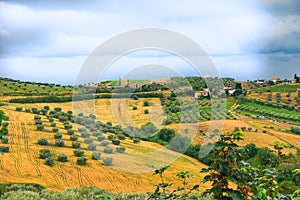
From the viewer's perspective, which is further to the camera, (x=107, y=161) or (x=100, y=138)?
(x=100, y=138)

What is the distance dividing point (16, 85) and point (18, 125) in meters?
29.1

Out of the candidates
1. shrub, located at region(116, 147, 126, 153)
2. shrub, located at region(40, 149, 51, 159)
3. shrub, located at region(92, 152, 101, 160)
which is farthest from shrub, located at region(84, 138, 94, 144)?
shrub, located at region(40, 149, 51, 159)

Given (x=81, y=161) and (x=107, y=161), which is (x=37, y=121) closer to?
(x=81, y=161)

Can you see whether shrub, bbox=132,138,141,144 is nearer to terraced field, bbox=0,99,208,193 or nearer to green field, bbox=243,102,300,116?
terraced field, bbox=0,99,208,193

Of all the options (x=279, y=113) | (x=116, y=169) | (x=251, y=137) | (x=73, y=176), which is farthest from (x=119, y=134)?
(x=279, y=113)

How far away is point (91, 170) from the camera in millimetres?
28609

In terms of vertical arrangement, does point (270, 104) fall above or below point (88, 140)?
above

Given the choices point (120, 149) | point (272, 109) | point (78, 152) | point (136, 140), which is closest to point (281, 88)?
point (272, 109)

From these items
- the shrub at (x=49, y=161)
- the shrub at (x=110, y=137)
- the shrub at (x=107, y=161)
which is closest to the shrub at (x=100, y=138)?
the shrub at (x=110, y=137)

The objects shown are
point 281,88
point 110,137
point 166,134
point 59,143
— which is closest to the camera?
point 59,143

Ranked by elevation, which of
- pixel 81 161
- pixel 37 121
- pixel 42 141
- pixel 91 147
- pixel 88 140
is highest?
pixel 37 121

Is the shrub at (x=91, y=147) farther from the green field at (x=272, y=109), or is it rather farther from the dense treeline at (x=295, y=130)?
the green field at (x=272, y=109)

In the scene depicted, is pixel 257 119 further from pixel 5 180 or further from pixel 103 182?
pixel 5 180

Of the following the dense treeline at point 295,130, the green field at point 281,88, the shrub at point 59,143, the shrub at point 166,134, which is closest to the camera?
the shrub at point 59,143
